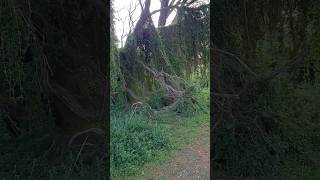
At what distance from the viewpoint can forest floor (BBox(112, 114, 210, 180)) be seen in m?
3.15

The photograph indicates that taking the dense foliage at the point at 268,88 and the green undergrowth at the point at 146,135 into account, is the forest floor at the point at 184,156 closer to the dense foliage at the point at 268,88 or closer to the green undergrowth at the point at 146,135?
the green undergrowth at the point at 146,135

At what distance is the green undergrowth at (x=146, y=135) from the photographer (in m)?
3.16

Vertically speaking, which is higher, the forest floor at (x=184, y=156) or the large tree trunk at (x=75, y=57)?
the large tree trunk at (x=75, y=57)

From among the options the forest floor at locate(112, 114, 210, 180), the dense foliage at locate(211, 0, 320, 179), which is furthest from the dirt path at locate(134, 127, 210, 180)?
the dense foliage at locate(211, 0, 320, 179)

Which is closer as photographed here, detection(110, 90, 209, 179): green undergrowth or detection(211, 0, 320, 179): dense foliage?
detection(211, 0, 320, 179): dense foliage

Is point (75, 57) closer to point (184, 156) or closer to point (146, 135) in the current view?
point (146, 135)

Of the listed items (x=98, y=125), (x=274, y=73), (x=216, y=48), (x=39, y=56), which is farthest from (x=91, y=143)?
(x=274, y=73)

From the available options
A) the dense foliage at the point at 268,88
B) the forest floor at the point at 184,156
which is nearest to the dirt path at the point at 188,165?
the forest floor at the point at 184,156

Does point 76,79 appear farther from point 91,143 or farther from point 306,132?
point 306,132

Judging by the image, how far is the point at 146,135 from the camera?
3.41 meters

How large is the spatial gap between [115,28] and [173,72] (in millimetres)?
798

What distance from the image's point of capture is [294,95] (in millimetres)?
2166

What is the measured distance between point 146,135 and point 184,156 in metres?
0.44

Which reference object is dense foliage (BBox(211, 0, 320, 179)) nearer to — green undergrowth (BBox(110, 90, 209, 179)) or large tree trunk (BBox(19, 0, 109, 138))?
large tree trunk (BBox(19, 0, 109, 138))
